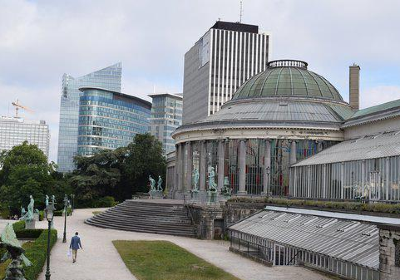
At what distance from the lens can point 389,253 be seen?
89.1 feet

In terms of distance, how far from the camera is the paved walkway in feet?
111

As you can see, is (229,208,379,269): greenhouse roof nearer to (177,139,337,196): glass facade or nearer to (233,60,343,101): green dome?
(177,139,337,196): glass facade

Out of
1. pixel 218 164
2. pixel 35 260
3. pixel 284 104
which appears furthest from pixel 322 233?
pixel 284 104

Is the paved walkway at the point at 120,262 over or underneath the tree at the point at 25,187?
underneath

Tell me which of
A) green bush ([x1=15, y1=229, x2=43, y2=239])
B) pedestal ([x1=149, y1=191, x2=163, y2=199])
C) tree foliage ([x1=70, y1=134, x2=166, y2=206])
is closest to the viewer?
green bush ([x1=15, y1=229, x2=43, y2=239])

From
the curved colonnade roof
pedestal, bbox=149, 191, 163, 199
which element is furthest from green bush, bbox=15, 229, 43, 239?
pedestal, bbox=149, 191, 163, 199

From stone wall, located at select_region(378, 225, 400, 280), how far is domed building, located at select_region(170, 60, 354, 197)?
4307cm

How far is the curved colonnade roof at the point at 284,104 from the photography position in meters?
75.0

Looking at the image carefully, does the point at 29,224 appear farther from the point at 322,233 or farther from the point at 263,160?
the point at 263,160

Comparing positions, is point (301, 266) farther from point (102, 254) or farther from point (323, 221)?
point (102, 254)

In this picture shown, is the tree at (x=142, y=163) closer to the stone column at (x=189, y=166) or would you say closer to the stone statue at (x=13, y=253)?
the stone column at (x=189, y=166)

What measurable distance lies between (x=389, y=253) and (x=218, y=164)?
5051 centimetres

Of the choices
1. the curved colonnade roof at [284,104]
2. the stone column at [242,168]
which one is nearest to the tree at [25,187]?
the curved colonnade roof at [284,104]

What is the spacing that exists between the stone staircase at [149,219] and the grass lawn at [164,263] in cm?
958
